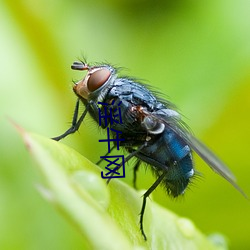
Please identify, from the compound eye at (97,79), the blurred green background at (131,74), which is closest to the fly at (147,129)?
the compound eye at (97,79)

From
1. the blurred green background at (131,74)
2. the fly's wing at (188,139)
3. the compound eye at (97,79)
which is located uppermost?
the compound eye at (97,79)

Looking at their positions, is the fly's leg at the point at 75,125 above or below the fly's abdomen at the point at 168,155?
below

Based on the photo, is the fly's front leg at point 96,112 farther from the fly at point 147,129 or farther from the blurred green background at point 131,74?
the blurred green background at point 131,74

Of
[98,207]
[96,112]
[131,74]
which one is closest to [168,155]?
[96,112]

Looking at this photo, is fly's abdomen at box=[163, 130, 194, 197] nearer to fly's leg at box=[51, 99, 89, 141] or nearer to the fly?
the fly

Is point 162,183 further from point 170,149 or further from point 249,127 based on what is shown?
point 249,127

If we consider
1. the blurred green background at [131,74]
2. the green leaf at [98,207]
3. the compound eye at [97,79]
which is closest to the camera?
the green leaf at [98,207]

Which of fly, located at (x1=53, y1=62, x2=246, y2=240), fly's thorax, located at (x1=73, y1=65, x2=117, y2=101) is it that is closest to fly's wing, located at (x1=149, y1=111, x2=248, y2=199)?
fly, located at (x1=53, y1=62, x2=246, y2=240)

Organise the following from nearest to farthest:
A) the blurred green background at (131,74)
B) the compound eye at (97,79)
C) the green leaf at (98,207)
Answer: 1. the green leaf at (98,207)
2. the compound eye at (97,79)
3. the blurred green background at (131,74)

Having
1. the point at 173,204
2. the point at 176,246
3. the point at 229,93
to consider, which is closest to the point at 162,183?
the point at 176,246
